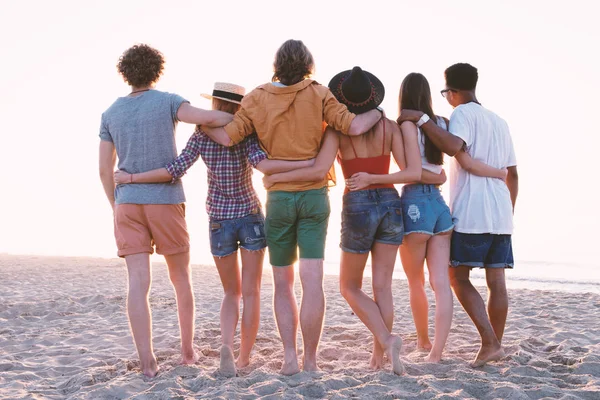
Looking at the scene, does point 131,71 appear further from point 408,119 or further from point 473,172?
point 473,172

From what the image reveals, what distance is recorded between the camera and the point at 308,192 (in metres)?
3.36

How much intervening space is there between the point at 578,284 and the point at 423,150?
1164 cm

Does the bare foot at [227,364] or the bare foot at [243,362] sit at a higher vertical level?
the bare foot at [227,364]

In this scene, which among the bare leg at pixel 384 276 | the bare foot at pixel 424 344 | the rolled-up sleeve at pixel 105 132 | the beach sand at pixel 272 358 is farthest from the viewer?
the bare foot at pixel 424 344

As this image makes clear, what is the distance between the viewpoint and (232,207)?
3.51 metres

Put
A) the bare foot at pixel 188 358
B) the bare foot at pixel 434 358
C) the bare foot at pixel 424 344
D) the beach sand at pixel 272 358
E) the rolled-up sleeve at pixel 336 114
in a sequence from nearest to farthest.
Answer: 1. the beach sand at pixel 272 358
2. the rolled-up sleeve at pixel 336 114
3. the bare foot at pixel 434 358
4. the bare foot at pixel 188 358
5. the bare foot at pixel 424 344

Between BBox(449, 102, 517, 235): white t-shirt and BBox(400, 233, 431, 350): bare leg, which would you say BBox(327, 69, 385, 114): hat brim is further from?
BBox(400, 233, 431, 350): bare leg

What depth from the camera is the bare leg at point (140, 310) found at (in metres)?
3.51

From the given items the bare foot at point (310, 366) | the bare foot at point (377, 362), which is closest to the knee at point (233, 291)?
the bare foot at point (310, 366)

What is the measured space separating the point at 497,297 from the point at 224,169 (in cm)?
216

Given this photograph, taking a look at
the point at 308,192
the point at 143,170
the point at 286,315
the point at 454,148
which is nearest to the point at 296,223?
the point at 308,192

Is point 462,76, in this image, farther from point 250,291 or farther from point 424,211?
point 250,291

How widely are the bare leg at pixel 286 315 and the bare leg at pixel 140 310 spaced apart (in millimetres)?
888

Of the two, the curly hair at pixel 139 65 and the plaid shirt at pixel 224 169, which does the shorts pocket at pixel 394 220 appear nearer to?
the plaid shirt at pixel 224 169
